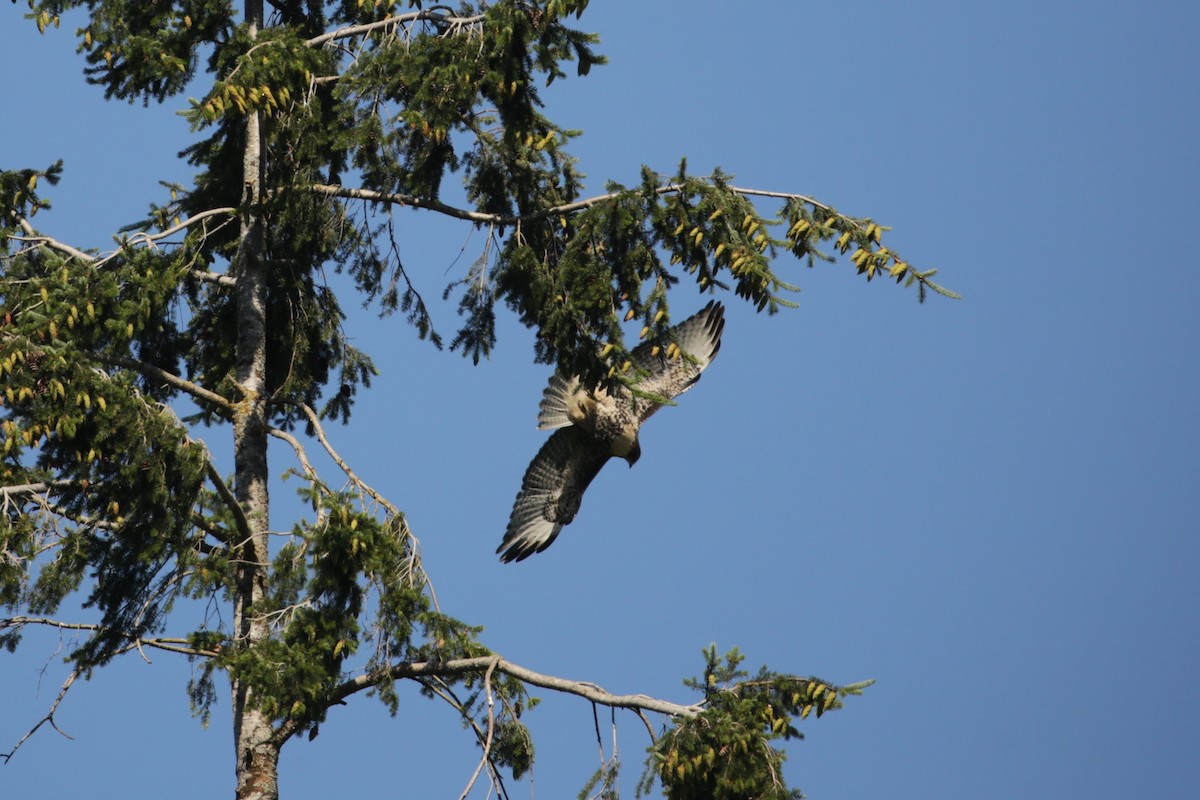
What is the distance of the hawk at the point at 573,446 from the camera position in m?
13.1

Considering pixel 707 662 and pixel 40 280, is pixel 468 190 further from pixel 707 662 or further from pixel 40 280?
pixel 707 662

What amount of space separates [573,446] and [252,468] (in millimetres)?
2808

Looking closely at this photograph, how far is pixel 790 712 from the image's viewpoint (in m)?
9.52

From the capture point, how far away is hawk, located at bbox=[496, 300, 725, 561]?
13.1 metres

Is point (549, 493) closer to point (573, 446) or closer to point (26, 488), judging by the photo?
point (573, 446)

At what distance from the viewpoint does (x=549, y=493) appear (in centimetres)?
1331

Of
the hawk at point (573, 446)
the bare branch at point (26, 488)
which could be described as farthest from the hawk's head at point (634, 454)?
the bare branch at point (26, 488)

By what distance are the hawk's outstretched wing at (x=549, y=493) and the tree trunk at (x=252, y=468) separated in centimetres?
239

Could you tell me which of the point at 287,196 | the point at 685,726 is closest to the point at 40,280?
the point at 287,196

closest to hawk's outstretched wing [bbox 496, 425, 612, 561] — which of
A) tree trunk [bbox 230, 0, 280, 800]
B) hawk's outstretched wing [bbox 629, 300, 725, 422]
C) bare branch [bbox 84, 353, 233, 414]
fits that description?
hawk's outstretched wing [bbox 629, 300, 725, 422]

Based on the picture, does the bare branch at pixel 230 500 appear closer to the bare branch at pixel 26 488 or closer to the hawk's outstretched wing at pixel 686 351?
the bare branch at pixel 26 488

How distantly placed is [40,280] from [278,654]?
2362 millimetres

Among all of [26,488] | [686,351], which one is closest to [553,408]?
[686,351]

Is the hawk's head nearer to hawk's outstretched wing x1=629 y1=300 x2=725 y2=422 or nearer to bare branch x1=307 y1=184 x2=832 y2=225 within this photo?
hawk's outstretched wing x1=629 y1=300 x2=725 y2=422
